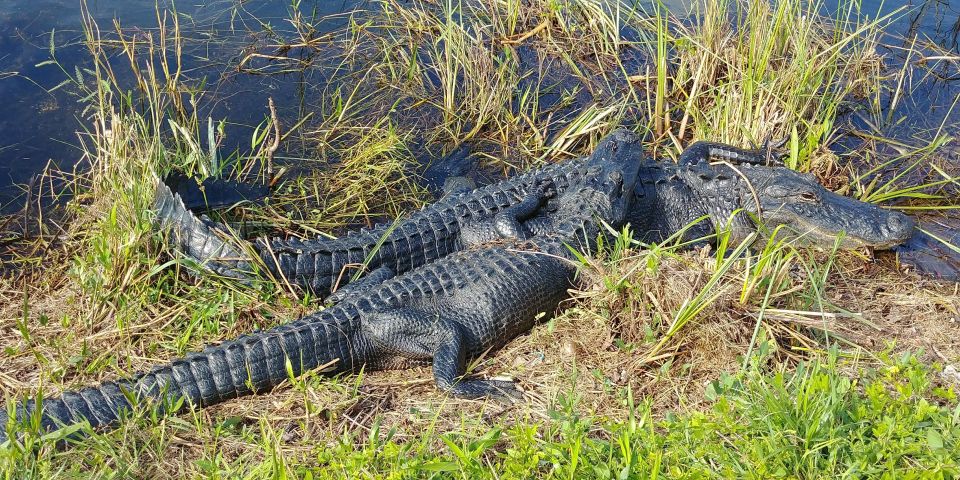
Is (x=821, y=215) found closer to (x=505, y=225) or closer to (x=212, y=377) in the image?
(x=505, y=225)

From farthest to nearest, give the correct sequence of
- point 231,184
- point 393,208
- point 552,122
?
point 552,122
point 393,208
point 231,184

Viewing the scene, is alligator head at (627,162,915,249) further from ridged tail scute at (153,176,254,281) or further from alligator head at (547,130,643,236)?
ridged tail scute at (153,176,254,281)

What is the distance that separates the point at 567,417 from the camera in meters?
3.06

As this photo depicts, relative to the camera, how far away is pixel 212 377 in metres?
3.41

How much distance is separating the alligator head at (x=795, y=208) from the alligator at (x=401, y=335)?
0.97 m

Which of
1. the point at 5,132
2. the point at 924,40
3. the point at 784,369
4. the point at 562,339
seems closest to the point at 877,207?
the point at 784,369

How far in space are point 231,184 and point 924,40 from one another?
19.7 ft

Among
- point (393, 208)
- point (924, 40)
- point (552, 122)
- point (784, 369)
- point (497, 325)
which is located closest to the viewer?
point (784, 369)

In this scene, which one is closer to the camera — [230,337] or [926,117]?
[230,337]

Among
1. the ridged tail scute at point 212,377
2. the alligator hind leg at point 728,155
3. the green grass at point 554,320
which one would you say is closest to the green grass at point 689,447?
the green grass at point 554,320

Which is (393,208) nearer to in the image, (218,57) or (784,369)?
(218,57)

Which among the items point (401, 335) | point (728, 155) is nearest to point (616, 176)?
point (728, 155)

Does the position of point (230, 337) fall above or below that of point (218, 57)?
below

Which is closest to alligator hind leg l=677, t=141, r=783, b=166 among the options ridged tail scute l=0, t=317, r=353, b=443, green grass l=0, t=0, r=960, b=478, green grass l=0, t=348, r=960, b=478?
green grass l=0, t=0, r=960, b=478
